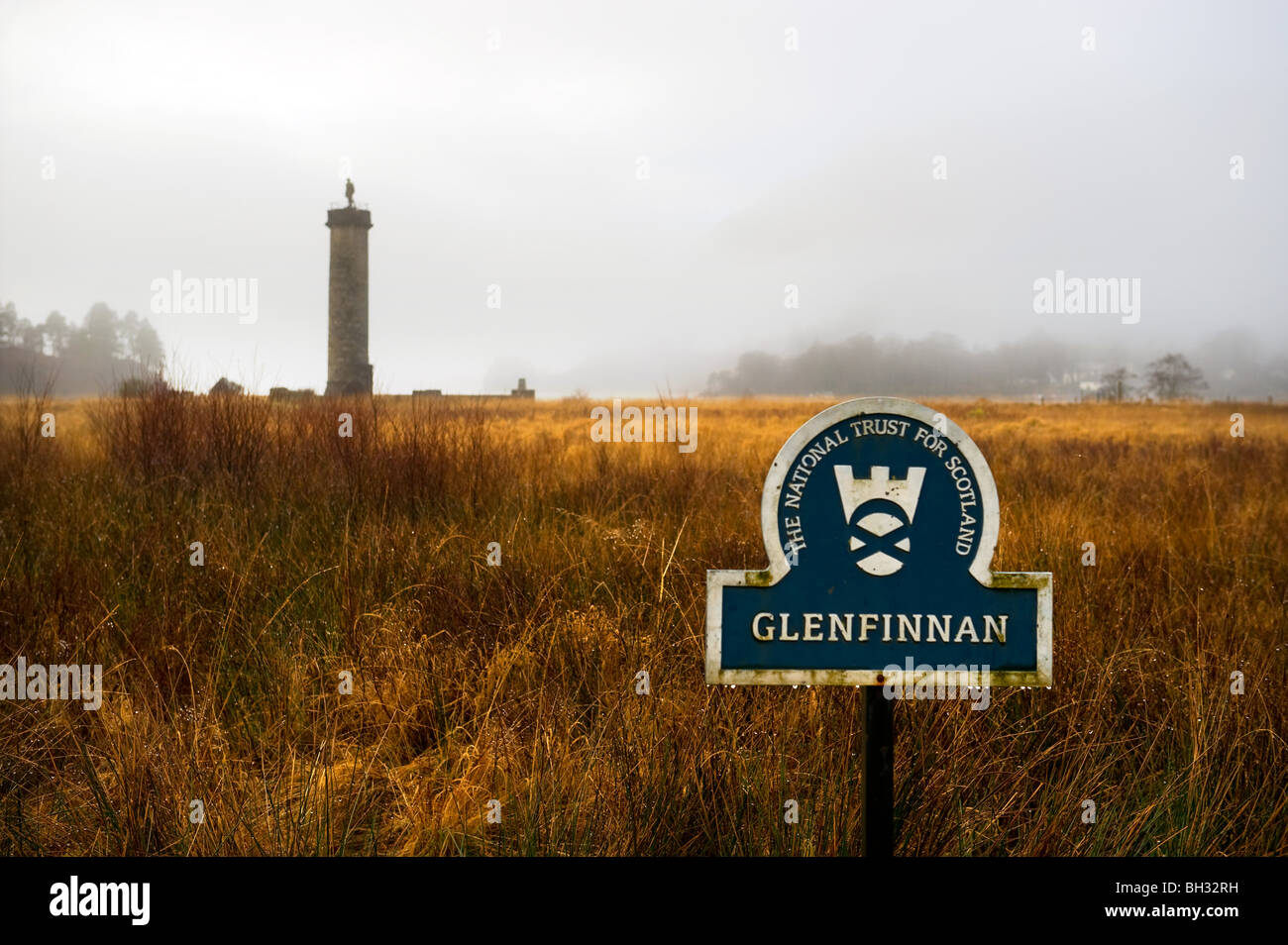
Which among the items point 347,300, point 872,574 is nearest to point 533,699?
point 872,574

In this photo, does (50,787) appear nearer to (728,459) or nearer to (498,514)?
(498,514)

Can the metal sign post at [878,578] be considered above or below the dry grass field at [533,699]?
above

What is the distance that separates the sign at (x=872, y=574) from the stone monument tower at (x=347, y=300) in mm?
27031

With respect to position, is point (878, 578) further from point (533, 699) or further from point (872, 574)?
point (533, 699)

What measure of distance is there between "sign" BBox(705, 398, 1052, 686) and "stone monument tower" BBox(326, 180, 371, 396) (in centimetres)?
2703

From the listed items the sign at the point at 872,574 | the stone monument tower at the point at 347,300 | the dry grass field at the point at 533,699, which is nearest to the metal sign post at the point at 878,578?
the sign at the point at 872,574

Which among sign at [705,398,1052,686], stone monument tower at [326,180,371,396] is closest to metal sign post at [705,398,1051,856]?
sign at [705,398,1052,686]

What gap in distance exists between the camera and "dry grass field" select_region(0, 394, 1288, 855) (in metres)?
2.47

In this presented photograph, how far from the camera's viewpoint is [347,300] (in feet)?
91.5

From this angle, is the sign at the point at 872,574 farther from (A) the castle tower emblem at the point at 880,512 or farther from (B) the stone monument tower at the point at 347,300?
(B) the stone monument tower at the point at 347,300

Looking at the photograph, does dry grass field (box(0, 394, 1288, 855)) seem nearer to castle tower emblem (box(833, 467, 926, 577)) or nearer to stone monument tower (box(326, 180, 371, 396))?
castle tower emblem (box(833, 467, 926, 577))

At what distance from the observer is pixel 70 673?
3.41 m

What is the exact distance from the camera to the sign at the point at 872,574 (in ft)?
6.10
